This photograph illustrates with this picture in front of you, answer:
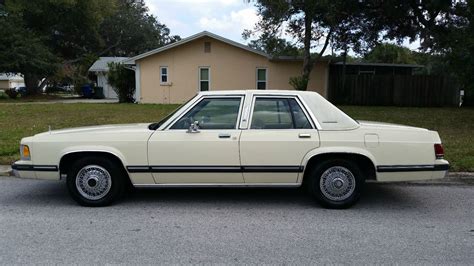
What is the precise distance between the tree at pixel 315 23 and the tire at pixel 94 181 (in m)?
14.9

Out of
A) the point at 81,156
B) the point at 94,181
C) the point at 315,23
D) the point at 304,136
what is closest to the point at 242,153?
the point at 304,136

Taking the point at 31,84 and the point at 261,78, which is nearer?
the point at 261,78

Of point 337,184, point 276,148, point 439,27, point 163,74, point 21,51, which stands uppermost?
point 439,27

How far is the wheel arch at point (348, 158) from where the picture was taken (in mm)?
5363

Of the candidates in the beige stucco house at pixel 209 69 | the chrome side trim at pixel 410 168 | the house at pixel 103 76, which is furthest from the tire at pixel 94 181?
the house at pixel 103 76

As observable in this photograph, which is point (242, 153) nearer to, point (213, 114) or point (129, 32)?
point (213, 114)

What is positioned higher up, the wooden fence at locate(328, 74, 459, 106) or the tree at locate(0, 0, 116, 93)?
the tree at locate(0, 0, 116, 93)

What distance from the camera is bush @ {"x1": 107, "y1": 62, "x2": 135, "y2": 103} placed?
84.4ft

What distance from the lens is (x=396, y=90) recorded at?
2512 cm

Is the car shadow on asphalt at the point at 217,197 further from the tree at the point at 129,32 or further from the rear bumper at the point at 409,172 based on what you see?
the tree at the point at 129,32

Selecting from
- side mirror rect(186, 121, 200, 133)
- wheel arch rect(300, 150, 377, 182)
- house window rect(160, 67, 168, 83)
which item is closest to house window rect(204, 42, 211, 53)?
house window rect(160, 67, 168, 83)

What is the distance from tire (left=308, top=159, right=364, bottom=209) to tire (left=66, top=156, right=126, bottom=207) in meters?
2.46

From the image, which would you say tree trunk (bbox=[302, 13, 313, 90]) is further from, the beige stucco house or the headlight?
the headlight

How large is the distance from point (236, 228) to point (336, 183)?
1.47 metres
